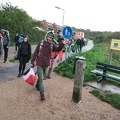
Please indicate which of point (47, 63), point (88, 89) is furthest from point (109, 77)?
point (47, 63)

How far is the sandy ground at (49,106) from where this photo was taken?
18.1ft

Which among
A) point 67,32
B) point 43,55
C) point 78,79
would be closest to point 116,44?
point 67,32

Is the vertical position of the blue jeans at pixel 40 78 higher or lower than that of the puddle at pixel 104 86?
higher

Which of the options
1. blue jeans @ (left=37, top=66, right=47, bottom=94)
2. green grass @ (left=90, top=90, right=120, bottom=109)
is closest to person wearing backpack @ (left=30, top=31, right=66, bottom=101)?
blue jeans @ (left=37, top=66, right=47, bottom=94)

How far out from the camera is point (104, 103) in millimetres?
6812

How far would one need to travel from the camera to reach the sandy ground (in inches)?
217

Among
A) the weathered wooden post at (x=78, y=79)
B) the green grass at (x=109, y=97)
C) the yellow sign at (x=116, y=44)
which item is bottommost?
the green grass at (x=109, y=97)

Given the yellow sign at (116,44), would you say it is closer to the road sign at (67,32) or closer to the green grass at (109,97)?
the road sign at (67,32)

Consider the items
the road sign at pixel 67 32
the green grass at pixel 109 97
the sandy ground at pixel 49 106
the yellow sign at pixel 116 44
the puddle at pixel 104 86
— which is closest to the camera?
the sandy ground at pixel 49 106

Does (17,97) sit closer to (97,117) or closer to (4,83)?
(4,83)

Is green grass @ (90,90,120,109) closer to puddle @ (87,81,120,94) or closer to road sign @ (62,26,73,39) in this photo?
puddle @ (87,81,120,94)

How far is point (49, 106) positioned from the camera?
6.06m

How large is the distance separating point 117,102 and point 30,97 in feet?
8.18

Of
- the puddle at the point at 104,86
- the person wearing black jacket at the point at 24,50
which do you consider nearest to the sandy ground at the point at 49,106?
the puddle at the point at 104,86
